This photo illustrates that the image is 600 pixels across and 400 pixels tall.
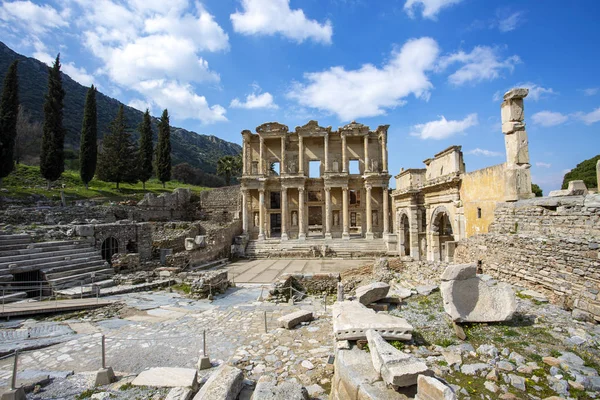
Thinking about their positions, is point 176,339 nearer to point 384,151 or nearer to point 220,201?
point 384,151

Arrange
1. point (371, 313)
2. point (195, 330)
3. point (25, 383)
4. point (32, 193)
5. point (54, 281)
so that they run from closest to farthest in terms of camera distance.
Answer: point (25, 383), point (371, 313), point (195, 330), point (54, 281), point (32, 193)

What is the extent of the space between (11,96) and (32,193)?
374 inches

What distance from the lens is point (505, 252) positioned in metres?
8.54

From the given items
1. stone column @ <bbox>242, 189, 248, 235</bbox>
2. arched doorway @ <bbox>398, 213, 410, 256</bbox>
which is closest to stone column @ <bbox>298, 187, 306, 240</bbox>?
stone column @ <bbox>242, 189, 248, 235</bbox>

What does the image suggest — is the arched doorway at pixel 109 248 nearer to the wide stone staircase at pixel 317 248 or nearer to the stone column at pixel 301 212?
the wide stone staircase at pixel 317 248

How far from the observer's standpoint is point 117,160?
38.1 meters

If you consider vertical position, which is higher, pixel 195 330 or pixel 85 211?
pixel 85 211

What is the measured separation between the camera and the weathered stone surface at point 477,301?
5.71 metres

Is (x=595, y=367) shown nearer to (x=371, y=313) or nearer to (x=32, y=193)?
(x=371, y=313)

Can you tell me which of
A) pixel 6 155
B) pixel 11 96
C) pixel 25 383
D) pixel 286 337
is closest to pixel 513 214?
pixel 286 337

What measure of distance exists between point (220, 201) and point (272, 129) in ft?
38.1

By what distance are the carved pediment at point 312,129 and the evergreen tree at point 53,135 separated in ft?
81.2

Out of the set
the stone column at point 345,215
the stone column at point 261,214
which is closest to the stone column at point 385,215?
the stone column at point 345,215

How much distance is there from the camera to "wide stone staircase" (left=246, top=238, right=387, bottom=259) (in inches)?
1024
